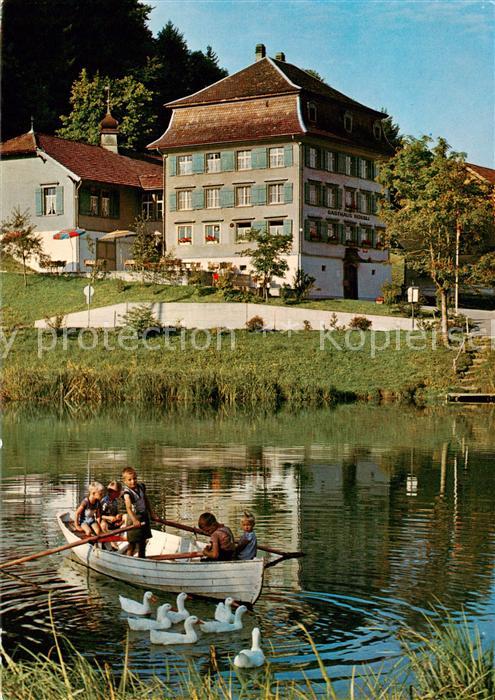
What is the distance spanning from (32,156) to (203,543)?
59.9 meters

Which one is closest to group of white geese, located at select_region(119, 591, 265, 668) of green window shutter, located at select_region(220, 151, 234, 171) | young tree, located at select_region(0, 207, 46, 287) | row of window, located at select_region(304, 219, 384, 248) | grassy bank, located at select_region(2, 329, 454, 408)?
grassy bank, located at select_region(2, 329, 454, 408)

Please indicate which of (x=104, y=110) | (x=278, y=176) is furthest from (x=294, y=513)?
(x=104, y=110)

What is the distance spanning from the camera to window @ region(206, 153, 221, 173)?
72.9m

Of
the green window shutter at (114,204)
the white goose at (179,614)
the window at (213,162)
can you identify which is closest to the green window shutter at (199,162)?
the window at (213,162)

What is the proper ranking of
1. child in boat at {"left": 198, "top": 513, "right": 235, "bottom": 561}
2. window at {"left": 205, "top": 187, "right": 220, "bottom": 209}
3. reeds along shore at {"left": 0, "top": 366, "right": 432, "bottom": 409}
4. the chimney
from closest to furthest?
1. child in boat at {"left": 198, "top": 513, "right": 235, "bottom": 561}
2. reeds along shore at {"left": 0, "top": 366, "right": 432, "bottom": 409}
3. window at {"left": 205, "top": 187, "right": 220, "bottom": 209}
4. the chimney

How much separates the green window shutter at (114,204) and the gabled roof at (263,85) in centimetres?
654

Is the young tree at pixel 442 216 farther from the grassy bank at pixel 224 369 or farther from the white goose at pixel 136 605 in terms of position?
the white goose at pixel 136 605

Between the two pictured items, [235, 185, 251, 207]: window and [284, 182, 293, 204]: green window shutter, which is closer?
[284, 182, 293, 204]: green window shutter

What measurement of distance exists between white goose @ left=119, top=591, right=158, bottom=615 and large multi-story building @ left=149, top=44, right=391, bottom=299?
52845 millimetres

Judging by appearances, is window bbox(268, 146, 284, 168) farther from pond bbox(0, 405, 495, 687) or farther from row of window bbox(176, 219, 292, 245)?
pond bbox(0, 405, 495, 687)

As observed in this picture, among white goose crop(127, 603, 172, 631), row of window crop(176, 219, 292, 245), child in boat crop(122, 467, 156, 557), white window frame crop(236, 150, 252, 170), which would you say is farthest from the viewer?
white window frame crop(236, 150, 252, 170)

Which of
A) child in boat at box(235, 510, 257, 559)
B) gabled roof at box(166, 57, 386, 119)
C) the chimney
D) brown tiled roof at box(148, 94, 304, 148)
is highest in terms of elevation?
the chimney

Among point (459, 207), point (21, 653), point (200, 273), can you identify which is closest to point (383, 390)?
point (459, 207)

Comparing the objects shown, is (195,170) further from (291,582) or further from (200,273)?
(291,582)
